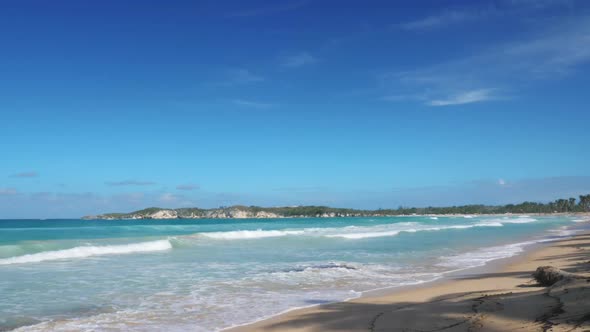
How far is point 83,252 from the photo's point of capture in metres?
22.2

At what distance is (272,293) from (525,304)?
5786 millimetres

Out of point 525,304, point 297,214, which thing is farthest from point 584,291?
point 297,214

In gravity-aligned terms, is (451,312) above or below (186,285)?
above

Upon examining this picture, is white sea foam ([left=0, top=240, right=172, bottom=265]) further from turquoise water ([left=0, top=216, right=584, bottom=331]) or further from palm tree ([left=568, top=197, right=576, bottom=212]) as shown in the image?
palm tree ([left=568, top=197, right=576, bottom=212])

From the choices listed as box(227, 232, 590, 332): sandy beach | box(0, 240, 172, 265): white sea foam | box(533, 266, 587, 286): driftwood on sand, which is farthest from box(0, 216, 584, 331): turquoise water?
box(533, 266, 587, 286): driftwood on sand

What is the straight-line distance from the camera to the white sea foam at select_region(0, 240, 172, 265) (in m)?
19.5

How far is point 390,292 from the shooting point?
10.6 m

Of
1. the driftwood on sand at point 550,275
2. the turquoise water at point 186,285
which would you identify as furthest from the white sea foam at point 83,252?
the driftwood on sand at point 550,275

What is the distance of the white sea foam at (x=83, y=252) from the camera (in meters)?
19.5

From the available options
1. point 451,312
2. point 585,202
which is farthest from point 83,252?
point 585,202

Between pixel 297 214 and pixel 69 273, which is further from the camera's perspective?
pixel 297 214

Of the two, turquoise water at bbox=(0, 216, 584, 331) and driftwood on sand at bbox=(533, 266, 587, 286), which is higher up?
driftwood on sand at bbox=(533, 266, 587, 286)

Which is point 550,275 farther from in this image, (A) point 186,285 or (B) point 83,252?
(B) point 83,252

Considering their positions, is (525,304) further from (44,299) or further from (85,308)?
(44,299)
